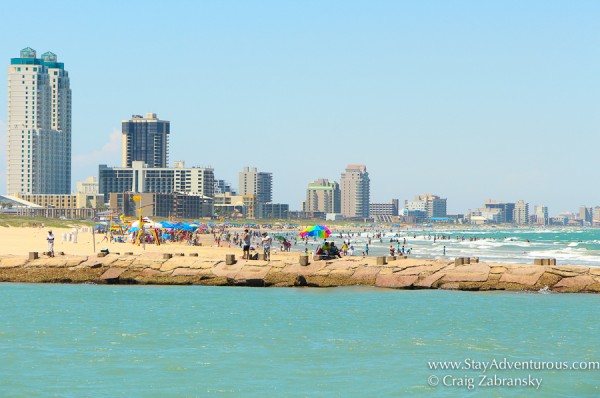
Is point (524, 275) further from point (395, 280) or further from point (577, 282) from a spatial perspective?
point (395, 280)

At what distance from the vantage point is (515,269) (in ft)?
108

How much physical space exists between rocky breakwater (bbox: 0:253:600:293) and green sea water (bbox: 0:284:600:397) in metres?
0.62

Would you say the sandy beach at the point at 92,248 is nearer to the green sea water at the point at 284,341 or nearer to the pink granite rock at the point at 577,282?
the green sea water at the point at 284,341

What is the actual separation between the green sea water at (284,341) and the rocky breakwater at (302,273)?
Result: 625 mm

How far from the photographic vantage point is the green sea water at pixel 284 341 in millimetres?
16984

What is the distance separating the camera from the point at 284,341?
22.0 m

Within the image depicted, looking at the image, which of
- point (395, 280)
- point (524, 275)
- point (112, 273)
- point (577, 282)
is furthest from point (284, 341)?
point (112, 273)

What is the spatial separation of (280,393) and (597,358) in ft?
25.5

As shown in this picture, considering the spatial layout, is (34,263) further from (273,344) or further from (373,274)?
(273,344)

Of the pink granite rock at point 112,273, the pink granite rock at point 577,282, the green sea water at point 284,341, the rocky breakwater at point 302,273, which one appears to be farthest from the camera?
the pink granite rock at point 112,273

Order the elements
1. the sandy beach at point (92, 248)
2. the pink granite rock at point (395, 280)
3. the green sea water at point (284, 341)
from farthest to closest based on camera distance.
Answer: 1. the sandy beach at point (92, 248)
2. the pink granite rock at point (395, 280)
3. the green sea water at point (284, 341)

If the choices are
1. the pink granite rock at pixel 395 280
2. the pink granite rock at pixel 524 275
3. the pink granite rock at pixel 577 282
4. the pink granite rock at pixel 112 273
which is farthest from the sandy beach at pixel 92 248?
the pink granite rock at pixel 577 282

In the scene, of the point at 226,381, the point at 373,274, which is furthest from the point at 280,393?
the point at 373,274

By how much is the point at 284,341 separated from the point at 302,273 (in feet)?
38.8
